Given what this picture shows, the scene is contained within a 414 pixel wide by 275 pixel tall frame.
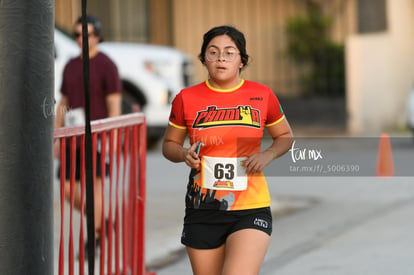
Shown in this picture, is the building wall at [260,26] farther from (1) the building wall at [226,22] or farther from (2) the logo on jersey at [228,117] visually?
(2) the logo on jersey at [228,117]

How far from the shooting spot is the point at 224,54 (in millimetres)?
4402

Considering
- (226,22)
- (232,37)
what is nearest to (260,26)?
(226,22)

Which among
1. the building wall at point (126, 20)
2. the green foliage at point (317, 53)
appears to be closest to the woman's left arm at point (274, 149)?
the green foliage at point (317, 53)

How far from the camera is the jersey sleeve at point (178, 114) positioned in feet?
14.6

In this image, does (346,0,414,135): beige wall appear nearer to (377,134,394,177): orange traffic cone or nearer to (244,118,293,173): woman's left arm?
(377,134,394,177): orange traffic cone

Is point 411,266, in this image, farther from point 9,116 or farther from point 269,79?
point 269,79

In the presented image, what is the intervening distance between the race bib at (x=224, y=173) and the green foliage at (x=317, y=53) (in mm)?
16803

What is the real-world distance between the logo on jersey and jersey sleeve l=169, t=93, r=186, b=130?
10 cm

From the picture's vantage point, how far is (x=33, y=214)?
3.84m

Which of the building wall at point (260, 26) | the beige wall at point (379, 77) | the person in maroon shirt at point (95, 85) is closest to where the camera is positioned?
the person in maroon shirt at point (95, 85)

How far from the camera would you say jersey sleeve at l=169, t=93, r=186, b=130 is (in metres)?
4.44

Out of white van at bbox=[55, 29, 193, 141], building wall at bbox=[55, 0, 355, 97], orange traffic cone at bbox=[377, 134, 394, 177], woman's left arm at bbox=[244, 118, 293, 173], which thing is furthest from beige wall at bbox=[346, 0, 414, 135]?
woman's left arm at bbox=[244, 118, 293, 173]

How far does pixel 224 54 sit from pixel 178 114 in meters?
0.33

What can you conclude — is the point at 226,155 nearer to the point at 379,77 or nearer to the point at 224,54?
the point at 224,54
